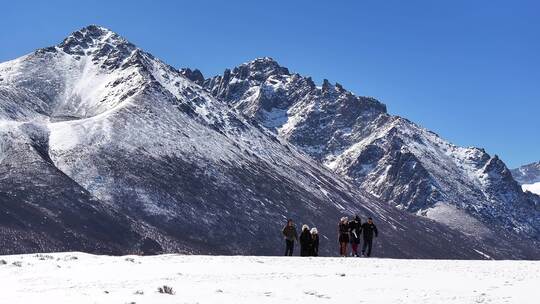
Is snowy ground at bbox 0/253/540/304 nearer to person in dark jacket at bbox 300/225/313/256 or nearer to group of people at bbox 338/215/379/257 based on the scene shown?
person in dark jacket at bbox 300/225/313/256

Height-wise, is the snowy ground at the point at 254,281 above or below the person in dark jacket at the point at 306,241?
below

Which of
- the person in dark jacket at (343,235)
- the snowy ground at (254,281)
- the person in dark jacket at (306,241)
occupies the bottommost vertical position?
the snowy ground at (254,281)

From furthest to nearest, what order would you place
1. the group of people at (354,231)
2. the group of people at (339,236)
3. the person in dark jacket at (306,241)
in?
the group of people at (354,231), the group of people at (339,236), the person in dark jacket at (306,241)

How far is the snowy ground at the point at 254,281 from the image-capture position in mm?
23422

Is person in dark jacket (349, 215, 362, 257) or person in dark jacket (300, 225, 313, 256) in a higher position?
person in dark jacket (349, 215, 362, 257)

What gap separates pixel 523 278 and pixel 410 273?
5.21 m

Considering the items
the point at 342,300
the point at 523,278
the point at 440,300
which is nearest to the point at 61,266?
the point at 342,300

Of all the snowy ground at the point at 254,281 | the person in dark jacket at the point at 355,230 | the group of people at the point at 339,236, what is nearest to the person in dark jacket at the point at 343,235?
the group of people at the point at 339,236

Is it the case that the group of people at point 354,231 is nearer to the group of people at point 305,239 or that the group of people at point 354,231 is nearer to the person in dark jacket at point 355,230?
the person in dark jacket at point 355,230

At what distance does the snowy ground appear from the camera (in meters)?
23.4

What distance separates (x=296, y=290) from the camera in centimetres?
2548

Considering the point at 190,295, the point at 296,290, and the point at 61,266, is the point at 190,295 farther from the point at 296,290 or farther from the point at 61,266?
the point at 61,266

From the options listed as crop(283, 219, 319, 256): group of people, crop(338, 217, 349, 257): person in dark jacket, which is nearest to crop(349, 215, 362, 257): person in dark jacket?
crop(338, 217, 349, 257): person in dark jacket

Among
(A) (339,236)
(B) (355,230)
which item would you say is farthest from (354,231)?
(A) (339,236)
